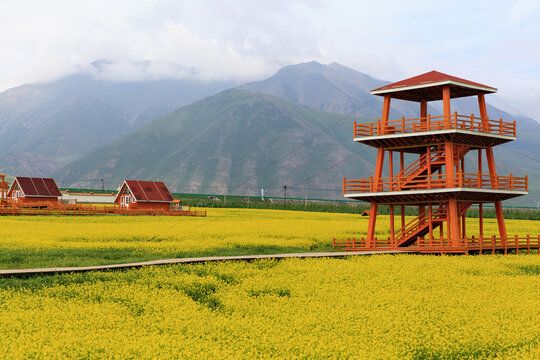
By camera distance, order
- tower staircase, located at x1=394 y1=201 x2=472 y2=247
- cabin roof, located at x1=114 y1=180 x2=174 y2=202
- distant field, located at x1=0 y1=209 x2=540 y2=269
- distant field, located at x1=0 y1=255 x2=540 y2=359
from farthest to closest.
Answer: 1. cabin roof, located at x1=114 y1=180 x2=174 y2=202
2. tower staircase, located at x1=394 y1=201 x2=472 y2=247
3. distant field, located at x1=0 y1=209 x2=540 y2=269
4. distant field, located at x1=0 y1=255 x2=540 y2=359

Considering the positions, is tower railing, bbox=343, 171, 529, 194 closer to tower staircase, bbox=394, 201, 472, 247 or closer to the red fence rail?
tower staircase, bbox=394, 201, 472, 247

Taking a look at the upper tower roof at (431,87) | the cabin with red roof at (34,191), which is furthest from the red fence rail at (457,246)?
the cabin with red roof at (34,191)

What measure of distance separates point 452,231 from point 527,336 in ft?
84.1

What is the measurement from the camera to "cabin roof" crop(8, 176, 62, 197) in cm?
10453

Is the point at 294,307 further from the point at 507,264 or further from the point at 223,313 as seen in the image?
the point at 507,264

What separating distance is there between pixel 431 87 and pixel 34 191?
82.1 m

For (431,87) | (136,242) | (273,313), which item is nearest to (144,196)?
(136,242)

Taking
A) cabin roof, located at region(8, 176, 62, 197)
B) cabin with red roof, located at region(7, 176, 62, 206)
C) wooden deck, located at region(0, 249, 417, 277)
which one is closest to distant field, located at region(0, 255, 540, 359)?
wooden deck, located at region(0, 249, 417, 277)

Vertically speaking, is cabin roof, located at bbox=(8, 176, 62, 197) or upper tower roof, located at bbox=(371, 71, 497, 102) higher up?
upper tower roof, located at bbox=(371, 71, 497, 102)

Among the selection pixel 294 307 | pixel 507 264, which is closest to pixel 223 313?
pixel 294 307

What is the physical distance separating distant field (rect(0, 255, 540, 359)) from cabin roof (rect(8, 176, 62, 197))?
272 ft

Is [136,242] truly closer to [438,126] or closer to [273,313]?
[438,126]

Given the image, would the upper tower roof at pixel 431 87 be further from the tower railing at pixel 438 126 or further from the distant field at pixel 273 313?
the distant field at pixel 273 313

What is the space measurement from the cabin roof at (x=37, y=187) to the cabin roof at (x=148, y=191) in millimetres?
12505
